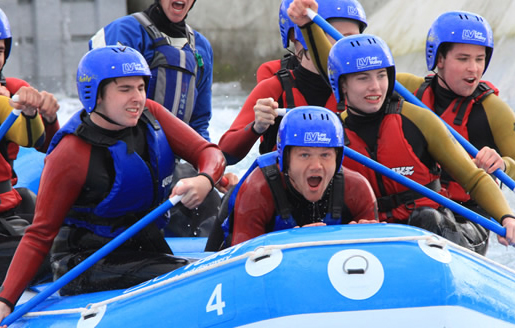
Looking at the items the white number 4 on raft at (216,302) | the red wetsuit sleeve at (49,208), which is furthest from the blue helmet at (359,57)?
the white number 4 on raft at (216,302)

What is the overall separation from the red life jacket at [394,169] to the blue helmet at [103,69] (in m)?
0.92

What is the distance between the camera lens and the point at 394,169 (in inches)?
133

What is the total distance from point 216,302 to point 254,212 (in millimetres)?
638

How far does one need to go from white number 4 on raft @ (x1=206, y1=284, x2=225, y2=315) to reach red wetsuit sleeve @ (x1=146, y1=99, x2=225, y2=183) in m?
0.80

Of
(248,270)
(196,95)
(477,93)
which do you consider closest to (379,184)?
(477,93)

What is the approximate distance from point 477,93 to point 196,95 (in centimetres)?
151

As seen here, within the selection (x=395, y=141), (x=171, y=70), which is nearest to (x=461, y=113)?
(x=395, y=141)

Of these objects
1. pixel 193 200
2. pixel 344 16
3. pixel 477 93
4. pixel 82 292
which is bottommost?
pixel 82 292

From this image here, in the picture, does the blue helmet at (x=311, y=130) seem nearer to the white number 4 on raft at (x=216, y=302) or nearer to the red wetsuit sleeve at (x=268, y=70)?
the white number 4 on raft at (x=216, y=302)

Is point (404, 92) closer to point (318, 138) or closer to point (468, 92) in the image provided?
point (468, 92)

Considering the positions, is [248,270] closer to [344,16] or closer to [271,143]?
[271,143]

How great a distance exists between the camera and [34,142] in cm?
363

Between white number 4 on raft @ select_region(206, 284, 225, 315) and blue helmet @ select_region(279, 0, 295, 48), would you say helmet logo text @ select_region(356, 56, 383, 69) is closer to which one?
blue helmet @ select_region(279, 0, 295, 48)

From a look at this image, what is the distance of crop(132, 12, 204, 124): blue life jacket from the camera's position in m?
4.28
